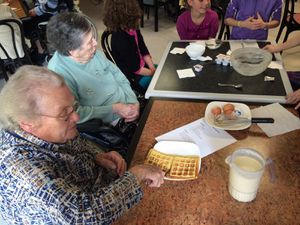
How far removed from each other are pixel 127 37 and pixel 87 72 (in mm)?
561

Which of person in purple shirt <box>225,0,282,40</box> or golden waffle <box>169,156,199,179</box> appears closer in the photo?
golden waffle <box>169,156,199,179</box>

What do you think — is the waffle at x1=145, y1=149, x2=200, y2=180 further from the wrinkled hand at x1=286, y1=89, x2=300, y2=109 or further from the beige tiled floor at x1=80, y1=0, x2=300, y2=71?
the beige tiled floor at x1=80, y1=0, x2=300, y2=71

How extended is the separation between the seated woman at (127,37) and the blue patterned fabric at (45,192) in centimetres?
125

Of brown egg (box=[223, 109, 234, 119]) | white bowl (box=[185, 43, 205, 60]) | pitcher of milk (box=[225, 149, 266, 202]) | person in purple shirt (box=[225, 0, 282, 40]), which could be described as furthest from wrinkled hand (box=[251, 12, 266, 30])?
pitcher of milk (box=[225, 149, 266, 202])

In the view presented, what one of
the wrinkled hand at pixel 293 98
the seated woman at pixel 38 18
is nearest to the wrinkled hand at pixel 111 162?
the wrinkled hand at pixel 293 98

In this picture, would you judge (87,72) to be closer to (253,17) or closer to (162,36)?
(253,17)

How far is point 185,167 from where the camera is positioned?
1.07 metres

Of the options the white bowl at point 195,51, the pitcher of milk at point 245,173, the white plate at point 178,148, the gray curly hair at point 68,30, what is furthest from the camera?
the white bowl at point 195,51

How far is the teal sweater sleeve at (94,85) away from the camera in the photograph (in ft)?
5.09

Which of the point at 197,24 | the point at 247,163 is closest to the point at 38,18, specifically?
the point at 197,24

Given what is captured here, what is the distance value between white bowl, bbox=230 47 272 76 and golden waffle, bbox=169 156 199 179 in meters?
0.76

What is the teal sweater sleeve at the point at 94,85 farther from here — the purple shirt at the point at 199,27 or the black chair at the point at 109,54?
the purple shirt at the point at 199,27

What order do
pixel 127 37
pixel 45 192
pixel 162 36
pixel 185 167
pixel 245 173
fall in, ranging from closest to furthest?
1. pixel 45 192
2. pixel 245 173
3. pixel 185 167
4. pixel 127 37
5. pixel 162 36

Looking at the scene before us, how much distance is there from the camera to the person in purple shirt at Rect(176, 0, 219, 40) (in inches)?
92.9
